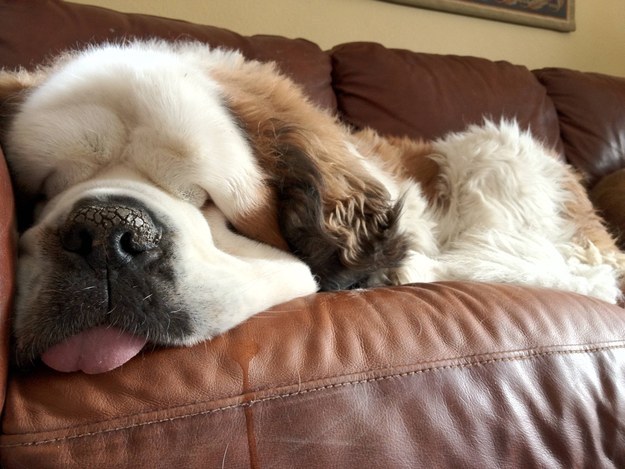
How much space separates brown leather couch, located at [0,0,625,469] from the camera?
646 mm

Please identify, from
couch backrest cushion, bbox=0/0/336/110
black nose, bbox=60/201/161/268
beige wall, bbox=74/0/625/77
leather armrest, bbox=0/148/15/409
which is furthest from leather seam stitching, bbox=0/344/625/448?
beige wall, bbox=74/0/625/77

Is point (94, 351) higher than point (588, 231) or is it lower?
higher

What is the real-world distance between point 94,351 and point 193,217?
0.31 metres

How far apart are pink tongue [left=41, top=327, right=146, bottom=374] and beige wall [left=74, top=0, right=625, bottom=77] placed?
213 centimetres

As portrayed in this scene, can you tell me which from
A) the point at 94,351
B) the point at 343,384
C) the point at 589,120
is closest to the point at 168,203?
the point at 94,351

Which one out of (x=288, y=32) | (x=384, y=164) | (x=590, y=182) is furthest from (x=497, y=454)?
(x=288, y=32)

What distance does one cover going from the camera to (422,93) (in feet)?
8.04

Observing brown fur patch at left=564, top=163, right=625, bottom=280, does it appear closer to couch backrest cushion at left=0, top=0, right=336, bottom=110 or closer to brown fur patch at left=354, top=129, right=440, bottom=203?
brown fur patch at left=354, top=129, right=440, bottom=203

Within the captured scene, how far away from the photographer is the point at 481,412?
2.58ft

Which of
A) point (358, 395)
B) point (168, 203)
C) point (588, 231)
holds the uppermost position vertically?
point (168, 203)

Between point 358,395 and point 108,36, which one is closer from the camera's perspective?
point 358,395

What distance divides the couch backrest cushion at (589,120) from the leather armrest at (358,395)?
2.01 meters

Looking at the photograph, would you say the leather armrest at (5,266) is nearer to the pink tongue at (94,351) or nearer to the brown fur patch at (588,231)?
the pink tongue at (94,351)

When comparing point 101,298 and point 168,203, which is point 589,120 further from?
point 101,298
